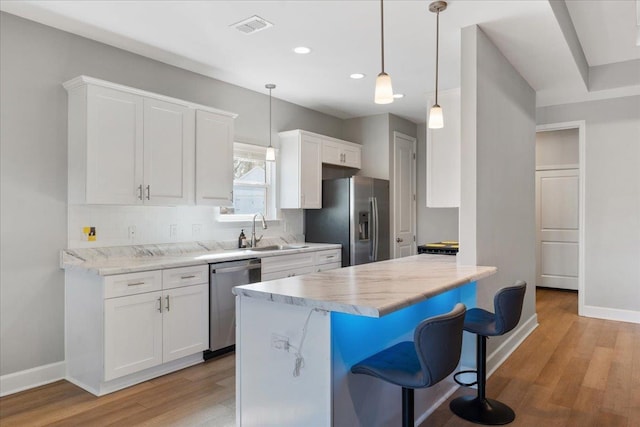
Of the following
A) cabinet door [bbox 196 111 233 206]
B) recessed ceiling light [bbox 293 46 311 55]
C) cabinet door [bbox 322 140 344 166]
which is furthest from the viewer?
cabinet door [bbox 322 140 344 166]

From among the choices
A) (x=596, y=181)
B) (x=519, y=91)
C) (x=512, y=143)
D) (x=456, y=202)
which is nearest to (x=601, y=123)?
(x=596, y=181)

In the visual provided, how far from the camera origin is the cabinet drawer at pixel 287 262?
13.5 feet

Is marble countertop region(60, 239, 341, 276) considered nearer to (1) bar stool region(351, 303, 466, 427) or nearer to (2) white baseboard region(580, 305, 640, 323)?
(1) bar stool region(351, 303, 466, 427)

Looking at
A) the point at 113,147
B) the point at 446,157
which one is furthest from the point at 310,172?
the point at 113,147

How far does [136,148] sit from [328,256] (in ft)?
8.06

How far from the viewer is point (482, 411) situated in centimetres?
264

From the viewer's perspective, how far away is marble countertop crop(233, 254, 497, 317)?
177cm

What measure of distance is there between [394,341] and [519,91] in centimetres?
310

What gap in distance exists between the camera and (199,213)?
429 cm

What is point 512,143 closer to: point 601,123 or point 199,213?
point 601,123

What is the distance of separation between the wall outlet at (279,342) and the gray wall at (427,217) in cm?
490

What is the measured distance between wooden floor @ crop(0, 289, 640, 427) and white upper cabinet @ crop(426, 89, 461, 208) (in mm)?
1511

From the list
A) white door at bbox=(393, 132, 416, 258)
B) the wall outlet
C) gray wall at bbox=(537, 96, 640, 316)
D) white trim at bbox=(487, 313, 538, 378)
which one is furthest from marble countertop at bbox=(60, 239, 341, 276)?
gray wall at bbox=(537, 96, 640, 316)

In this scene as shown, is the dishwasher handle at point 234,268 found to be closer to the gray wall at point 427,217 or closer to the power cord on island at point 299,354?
the power cord on island at point 299,354
